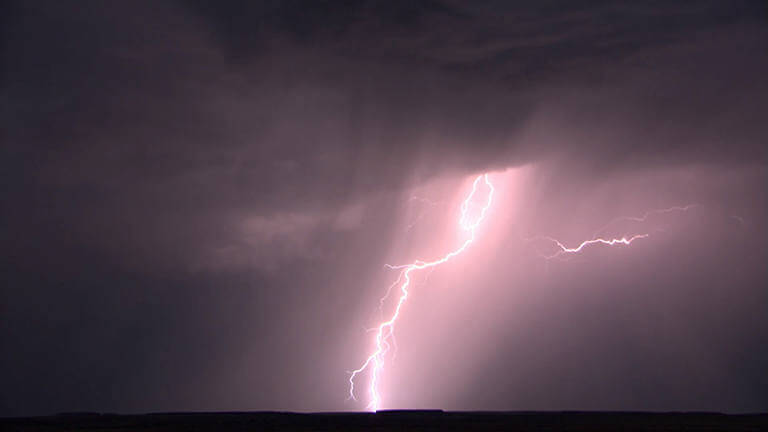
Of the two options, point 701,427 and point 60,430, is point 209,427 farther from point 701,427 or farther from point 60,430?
point 701,427

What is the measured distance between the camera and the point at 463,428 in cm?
2877

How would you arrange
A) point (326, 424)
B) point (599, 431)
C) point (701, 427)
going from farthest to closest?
point (326, 424)
point (701, 427)
point (599, 431)

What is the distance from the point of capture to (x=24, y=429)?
29203 millimetres

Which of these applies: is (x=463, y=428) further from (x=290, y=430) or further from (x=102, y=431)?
(x=102, y=431)

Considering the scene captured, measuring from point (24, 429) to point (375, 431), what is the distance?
55.1ft

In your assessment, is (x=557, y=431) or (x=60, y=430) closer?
(x=557, y=431)

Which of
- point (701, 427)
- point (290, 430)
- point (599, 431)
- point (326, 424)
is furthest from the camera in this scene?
point (326, 424)

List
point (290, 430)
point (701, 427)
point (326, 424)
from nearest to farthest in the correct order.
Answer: point (290, 430) < point (701, 427) < point (326, 424)

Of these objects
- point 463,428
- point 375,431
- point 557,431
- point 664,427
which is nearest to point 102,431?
point 375,431

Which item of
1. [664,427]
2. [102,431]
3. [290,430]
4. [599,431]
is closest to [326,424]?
[290,430]

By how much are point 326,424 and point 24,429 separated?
14108 mm

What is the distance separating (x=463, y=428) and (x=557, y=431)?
4.65 metres

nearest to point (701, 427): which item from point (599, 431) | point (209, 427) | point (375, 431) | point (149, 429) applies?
point (599, 431)

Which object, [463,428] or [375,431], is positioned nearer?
[375,431]
